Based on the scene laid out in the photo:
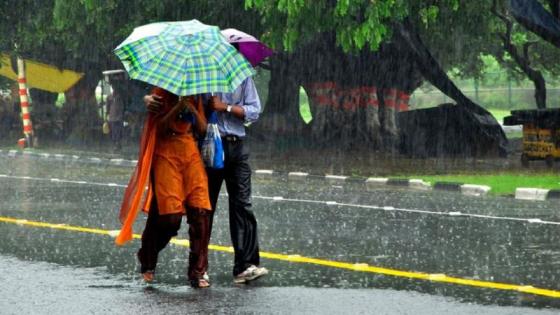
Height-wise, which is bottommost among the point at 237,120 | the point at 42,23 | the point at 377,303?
the point at 377,303

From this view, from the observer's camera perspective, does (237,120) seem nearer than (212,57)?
No

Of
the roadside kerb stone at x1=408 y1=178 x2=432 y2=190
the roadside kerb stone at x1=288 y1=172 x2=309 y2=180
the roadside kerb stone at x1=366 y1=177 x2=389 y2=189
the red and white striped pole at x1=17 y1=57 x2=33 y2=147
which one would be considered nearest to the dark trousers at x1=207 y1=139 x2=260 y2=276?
the roadside kerb stone at x1=408 y1=178 x2=432 y2=190

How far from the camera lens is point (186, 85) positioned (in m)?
9.01

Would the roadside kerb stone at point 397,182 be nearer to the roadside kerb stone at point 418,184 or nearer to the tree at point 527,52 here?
the roadside kerb stone at point 418,184

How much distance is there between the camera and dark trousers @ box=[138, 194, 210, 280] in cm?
949

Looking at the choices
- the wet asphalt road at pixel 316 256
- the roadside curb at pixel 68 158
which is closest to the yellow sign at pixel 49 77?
the roadside curb at pixel 68 158

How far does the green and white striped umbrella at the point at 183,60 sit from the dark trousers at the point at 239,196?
0.80 meters

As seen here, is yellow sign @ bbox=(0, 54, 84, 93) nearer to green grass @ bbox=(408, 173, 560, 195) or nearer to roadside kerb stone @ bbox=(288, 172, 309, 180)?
roadside kerb stone @ bbox=(288, 172, 309, 180)

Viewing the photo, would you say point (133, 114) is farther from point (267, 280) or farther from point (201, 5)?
point (267, 280)

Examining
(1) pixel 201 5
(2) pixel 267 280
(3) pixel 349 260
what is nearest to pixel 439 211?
(3) pixel 349 260

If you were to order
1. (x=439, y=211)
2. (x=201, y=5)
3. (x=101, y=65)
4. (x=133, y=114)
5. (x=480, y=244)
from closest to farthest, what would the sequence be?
(x=480, y=244), (x=439, y=211), (x=201, y=5), (x=133, y=114), (x=101, y=65)

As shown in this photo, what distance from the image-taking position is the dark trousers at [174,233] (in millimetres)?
9492

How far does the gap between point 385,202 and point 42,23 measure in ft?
59.6

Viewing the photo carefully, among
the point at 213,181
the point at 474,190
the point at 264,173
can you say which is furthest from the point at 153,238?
the point at 264,173
